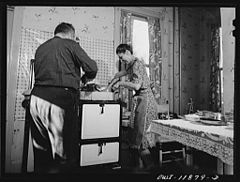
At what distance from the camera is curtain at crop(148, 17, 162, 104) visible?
1146mm

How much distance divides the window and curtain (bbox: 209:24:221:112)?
1.37 ft

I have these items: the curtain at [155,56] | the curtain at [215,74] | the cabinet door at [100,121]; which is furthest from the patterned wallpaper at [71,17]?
the curtain at [215,74]

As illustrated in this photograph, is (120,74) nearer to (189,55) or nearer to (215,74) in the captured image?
(189,55)

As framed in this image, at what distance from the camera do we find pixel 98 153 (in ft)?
3.65

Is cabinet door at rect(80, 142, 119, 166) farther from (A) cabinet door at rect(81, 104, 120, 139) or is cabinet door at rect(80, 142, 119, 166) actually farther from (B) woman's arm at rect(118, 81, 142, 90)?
(B) woman's arm at rect(118, 81, 142, 90)

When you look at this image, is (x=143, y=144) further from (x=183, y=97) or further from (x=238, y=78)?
(x=238, y=78)

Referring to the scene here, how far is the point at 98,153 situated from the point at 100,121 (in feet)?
0.66

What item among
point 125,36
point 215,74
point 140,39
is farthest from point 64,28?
point 215,74

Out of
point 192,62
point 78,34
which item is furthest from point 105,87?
point 192,62

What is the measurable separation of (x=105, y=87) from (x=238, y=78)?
2.63 feet

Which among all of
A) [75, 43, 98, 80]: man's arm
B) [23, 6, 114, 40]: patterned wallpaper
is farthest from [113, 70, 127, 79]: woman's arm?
[23, 6, 114, 40]: patterned wallpaper

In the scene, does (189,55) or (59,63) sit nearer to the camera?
(59,63)

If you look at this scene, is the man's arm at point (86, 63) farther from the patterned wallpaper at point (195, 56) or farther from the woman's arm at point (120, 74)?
the patterned wallpaper at point (195, 56)

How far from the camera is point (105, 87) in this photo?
1122 mm
